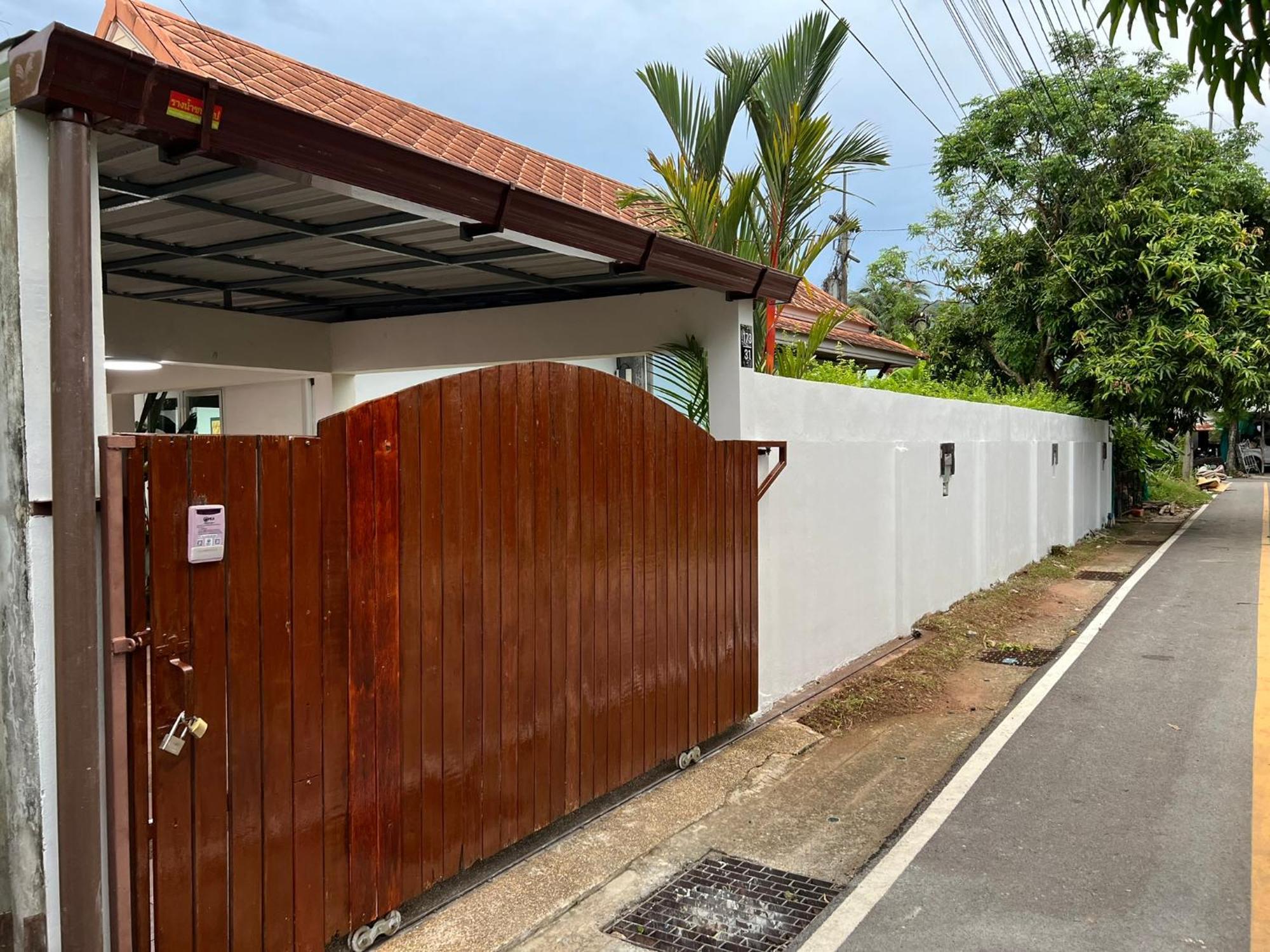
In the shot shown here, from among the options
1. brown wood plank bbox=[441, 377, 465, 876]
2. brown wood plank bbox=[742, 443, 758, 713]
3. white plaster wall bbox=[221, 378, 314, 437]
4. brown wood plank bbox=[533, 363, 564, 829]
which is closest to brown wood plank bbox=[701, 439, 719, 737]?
brown wood plank bbox=[742, 443, 758, 713]

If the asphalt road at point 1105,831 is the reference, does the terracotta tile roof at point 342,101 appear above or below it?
above

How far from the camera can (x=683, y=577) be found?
5.46m

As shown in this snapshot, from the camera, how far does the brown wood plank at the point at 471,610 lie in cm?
398

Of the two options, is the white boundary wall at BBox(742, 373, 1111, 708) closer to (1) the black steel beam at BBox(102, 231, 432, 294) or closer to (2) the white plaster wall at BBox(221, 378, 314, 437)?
(1) the black steel beam at BBox(102, 231, 432, 294)

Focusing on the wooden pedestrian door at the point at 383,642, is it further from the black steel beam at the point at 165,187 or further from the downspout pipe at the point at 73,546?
the black steel beam at the point at 165,187

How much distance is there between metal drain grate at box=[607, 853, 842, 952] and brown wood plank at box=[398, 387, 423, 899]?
0.84m

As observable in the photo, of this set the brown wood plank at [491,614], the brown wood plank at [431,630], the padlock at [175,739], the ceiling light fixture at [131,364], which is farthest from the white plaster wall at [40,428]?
the ceiling light fixture at [131,364]

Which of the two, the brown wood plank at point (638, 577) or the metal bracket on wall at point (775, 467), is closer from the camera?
the brown wood plank at point (638, 577)

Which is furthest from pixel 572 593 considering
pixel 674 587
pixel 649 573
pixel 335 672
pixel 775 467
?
pixel 775 467

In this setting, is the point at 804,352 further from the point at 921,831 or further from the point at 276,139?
the point at 276,139

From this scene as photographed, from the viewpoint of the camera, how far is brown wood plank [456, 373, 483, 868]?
398 cm

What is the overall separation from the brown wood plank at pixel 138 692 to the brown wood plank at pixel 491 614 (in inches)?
58.3

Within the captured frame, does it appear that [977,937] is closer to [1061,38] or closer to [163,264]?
[163,264]

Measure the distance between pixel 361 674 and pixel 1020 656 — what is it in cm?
687
